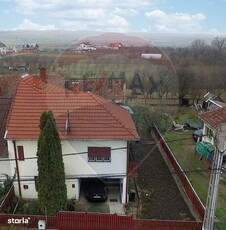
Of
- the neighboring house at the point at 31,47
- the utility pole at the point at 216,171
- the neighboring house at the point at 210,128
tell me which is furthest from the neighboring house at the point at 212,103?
the utility pole at the point at 216,171

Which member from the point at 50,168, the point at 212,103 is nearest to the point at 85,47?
the point at 50,168

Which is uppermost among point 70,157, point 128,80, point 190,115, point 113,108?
point 128,80

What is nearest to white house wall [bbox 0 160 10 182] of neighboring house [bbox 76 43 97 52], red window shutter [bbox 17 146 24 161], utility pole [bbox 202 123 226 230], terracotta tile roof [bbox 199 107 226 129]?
red window shutter [bbox 17 146 24 161]

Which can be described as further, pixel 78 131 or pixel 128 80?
pixel 78 131

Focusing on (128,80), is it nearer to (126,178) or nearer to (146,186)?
(126,178)

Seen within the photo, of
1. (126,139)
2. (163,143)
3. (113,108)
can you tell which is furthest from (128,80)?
(163,143)

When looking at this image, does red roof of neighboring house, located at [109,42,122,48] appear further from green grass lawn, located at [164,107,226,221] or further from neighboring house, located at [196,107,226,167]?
neighboring house, located at [196,107,226,167]

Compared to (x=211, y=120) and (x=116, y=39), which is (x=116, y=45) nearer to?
(x=116, y=39)
